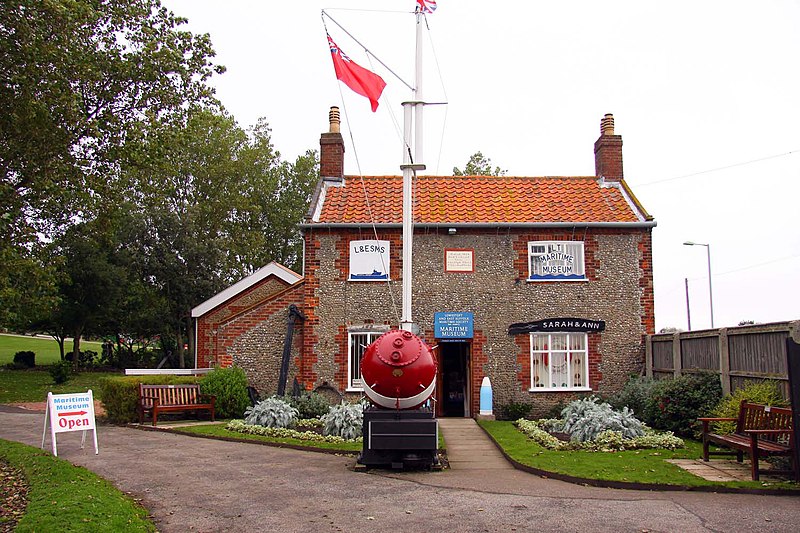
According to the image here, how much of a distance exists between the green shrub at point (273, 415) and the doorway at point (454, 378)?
18.8 ft

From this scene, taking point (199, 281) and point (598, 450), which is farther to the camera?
point (199, 281)

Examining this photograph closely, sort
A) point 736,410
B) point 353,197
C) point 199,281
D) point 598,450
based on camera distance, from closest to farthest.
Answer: point 736,410 → point 598,450 → point 353,197 → point 199,281

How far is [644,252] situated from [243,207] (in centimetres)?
2772

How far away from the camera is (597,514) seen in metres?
8.60

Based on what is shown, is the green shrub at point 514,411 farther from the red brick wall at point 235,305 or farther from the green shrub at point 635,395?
the red brick wall at point 235,305

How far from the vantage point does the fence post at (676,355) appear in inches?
671

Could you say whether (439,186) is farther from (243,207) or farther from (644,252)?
(243,207)

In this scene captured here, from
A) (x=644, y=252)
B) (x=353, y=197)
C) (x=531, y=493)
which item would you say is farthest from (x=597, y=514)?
(x=353, y=197)

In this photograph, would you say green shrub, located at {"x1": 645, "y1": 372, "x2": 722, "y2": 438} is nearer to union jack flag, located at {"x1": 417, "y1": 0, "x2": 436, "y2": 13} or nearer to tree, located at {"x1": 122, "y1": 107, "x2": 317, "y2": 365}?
union jack flag, located at {"x1": 417, "y1": 0, "x2": 436, "y2": 13}

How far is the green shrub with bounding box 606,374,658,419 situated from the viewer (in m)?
17.0

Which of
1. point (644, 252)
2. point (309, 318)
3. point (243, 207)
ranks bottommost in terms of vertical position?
point (309, 318)

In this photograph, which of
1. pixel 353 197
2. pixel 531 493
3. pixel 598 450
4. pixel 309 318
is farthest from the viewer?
pixel 353 197

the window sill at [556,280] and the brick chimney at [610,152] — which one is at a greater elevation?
the brick chimney at [610,152]

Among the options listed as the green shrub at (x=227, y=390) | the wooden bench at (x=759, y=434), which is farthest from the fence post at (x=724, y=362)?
the green shrub at (x=227, y=390)
